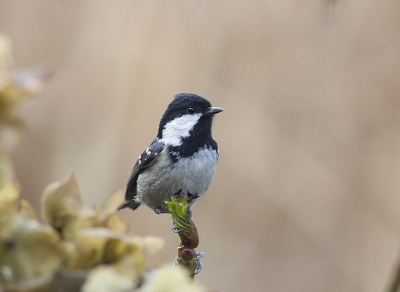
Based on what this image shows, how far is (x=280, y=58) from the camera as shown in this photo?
297cm

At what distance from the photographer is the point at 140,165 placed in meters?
2.19

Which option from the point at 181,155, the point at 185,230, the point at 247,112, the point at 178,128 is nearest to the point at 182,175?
the point at 181,155

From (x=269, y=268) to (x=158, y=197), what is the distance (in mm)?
1136

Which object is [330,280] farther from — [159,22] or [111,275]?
[111,275]

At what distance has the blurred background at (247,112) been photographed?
9.23ft

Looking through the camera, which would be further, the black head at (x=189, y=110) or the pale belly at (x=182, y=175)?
the black head at (x=189, y=110)

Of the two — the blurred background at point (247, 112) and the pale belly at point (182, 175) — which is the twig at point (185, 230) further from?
the blurred background at point (247, 112)

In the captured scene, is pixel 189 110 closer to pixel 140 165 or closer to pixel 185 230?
pixel 140 165

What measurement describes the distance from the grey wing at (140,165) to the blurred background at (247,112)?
586mm

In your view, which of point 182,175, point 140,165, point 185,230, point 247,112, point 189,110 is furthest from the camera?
point 247,112

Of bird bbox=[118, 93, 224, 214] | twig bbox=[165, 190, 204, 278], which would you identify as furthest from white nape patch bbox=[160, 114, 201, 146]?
twig bbox=[165, 190, 204, 278]

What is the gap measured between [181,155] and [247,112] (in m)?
1.06

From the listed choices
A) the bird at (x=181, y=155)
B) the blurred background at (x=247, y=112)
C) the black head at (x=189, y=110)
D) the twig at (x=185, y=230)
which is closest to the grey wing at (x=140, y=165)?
the bird at (x=181, y=155)

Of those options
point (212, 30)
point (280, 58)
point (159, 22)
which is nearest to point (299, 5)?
point (280, 58)
